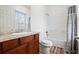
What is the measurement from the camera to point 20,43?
154cm

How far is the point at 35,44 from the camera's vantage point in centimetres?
176

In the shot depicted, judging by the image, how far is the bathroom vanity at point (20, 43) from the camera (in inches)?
52.3

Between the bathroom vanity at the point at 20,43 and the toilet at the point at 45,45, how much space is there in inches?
2.9

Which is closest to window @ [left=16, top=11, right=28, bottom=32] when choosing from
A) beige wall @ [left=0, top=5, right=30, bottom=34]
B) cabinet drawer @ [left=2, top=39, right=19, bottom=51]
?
beige wall @ [left=0, top=5, right=30, bottom=34]

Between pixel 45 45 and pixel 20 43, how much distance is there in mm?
388

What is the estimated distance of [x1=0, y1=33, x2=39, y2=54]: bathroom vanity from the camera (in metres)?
1.33

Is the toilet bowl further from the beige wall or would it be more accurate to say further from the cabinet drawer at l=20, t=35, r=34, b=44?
the beige wall

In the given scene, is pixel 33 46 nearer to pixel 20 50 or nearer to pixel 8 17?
pixel 20 50

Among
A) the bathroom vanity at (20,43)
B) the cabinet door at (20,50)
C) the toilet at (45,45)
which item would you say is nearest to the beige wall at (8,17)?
the bathroom vanity at (20,43)
